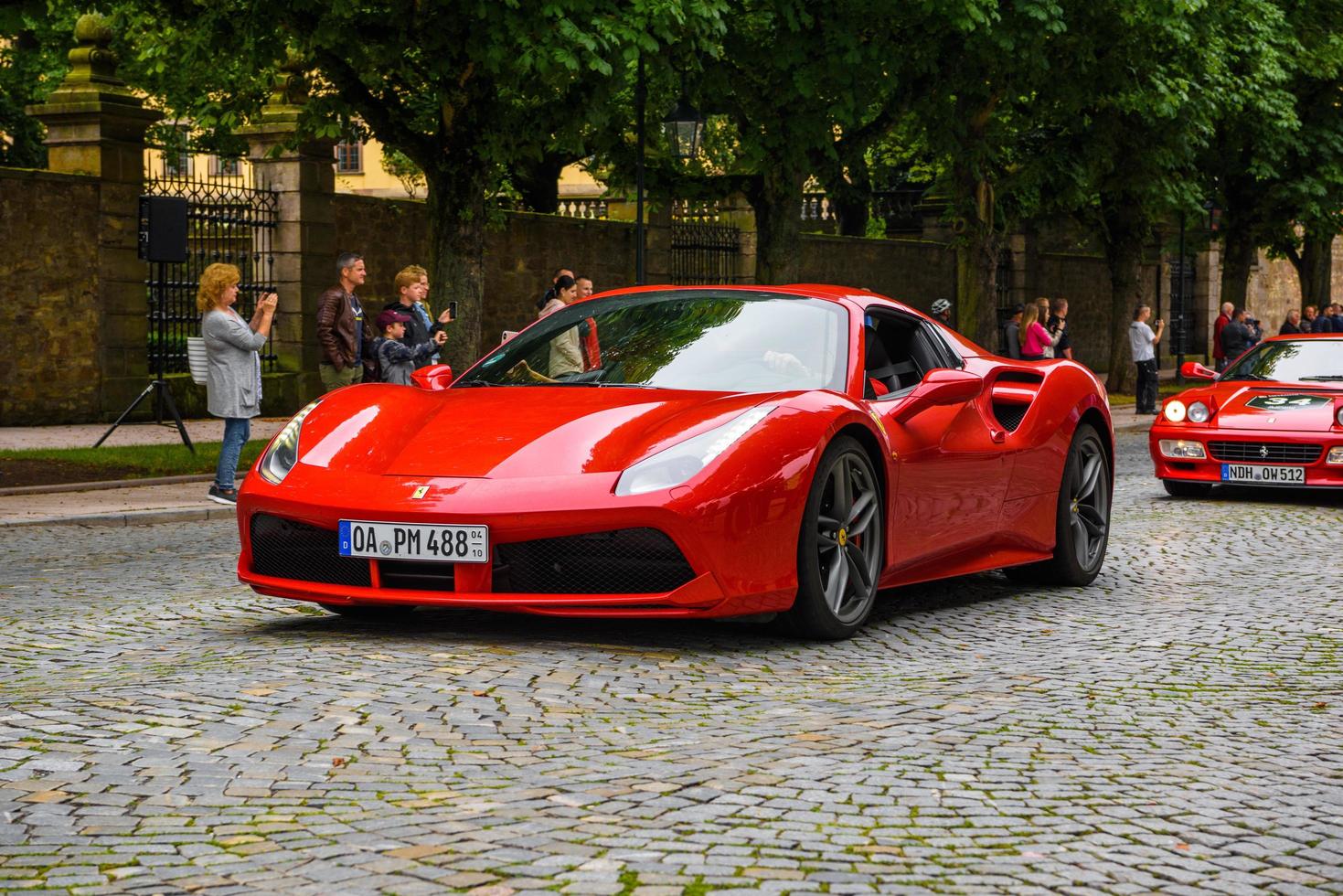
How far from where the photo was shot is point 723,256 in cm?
3350

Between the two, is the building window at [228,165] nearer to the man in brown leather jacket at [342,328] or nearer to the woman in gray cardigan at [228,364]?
the man in brown leather jacket at [342,328]

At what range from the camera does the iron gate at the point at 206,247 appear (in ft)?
77.8

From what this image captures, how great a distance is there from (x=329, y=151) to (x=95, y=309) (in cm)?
430

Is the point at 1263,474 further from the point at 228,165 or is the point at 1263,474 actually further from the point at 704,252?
the point at 228,165

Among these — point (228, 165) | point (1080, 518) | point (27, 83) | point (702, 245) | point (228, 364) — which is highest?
point (27, 83)

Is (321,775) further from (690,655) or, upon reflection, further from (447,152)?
(447,152)

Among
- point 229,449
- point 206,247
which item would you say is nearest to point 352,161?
point 206,247

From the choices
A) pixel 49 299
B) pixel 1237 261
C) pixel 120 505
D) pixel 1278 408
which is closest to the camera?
pixel 120 505

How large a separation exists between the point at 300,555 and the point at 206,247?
714 inches

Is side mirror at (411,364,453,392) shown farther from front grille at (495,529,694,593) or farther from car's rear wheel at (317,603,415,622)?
front grille at (495,529,694,593)

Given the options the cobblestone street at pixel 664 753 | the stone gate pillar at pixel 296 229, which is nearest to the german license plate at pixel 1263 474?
the cobblestone street at pixel 664 753

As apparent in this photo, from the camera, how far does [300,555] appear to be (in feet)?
22.4

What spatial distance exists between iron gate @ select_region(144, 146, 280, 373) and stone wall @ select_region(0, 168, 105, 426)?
843 mm

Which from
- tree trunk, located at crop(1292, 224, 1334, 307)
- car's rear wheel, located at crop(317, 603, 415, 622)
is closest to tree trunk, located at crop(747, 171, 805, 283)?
car's rear wheel, located at crop(317, 603, 415, 622)
